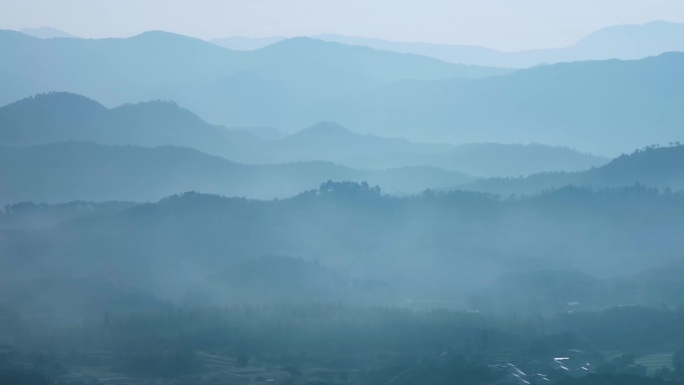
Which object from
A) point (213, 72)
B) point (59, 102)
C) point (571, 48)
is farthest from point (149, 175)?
point (571, 48)

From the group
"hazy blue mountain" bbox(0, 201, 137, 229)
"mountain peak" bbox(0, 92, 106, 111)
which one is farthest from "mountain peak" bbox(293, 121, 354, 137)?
"hazy blue mountain" bbox(0, 201, 137, 229)

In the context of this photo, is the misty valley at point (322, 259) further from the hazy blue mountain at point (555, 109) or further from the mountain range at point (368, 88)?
the mountain range at point (368, 88)

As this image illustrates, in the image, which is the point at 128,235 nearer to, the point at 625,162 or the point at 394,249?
the point at 394,249

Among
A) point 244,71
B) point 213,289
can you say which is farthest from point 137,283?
point 244,71

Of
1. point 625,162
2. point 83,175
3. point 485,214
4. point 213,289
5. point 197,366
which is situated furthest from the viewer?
point 83,175

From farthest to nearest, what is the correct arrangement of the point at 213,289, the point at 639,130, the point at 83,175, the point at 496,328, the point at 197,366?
the point at 639,130 < the point at 83,175 < the point at 213,289 < the point at 496,328 < the point at 197,366

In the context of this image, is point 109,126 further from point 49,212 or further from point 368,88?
point 368,88
